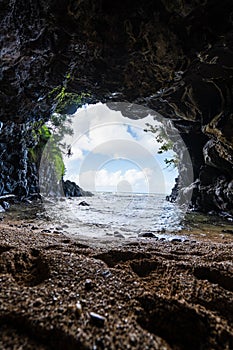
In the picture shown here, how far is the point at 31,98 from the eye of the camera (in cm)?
633

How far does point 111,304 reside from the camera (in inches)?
39.2

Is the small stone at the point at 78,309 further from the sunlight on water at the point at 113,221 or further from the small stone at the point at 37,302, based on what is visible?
the sunlight on water at the point at 113,221

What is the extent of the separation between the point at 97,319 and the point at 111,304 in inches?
5.2

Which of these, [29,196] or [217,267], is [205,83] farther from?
[29,196]

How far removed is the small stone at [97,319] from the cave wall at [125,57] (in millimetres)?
4576

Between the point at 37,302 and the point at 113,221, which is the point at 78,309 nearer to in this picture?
the point at 37,302

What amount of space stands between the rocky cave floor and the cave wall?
428 centimetres

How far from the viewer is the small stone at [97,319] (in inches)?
33.5

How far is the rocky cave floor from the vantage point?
0.79m

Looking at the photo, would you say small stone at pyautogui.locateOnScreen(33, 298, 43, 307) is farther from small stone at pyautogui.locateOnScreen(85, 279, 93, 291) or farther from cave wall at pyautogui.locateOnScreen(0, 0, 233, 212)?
cave wall at pyautogui.locateOnScreen(0, 0, 233, 212)

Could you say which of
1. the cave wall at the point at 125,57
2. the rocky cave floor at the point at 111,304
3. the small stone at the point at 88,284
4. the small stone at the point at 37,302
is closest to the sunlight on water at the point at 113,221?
the rocky cave floor at the point at 111,304

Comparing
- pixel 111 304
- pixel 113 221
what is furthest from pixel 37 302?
pixel 113 221

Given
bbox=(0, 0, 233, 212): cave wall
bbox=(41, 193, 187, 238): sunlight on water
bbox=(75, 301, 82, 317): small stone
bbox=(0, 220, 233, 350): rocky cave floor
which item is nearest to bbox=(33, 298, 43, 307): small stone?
bbox=(0, 220, 233, 350): rocky cave floor

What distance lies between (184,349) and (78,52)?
6.05m
